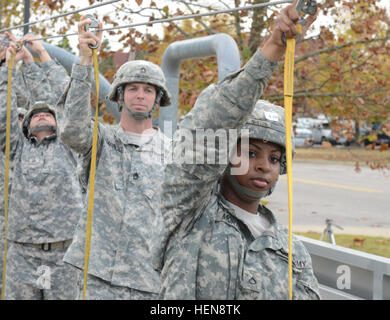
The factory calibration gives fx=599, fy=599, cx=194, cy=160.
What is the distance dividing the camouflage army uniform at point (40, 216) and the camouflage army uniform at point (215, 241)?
9.15 ft

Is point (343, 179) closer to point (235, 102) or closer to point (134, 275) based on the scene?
point (134, 275)

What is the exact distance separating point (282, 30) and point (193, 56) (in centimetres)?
346

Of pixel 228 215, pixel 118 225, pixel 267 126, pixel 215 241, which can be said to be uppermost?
pixel 267 126

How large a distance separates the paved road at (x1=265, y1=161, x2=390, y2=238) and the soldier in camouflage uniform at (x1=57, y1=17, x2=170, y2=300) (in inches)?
209

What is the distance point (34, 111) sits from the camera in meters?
4.98

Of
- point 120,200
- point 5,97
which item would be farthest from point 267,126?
point 5,97

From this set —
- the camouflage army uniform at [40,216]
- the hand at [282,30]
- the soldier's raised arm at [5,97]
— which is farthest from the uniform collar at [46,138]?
the hand at [282,30]

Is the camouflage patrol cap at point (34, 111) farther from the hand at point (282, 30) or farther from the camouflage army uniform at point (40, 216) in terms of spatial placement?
the hand at point (282, 30)

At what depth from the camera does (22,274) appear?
4688mm

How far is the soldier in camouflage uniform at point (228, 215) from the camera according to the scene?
1.84 meters

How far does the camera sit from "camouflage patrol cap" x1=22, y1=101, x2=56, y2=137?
4.87 m

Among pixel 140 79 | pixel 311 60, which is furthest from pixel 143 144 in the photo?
pixel 311 60

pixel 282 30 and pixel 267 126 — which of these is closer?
pixel 282 30

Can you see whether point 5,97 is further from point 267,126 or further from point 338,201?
point 338,201
